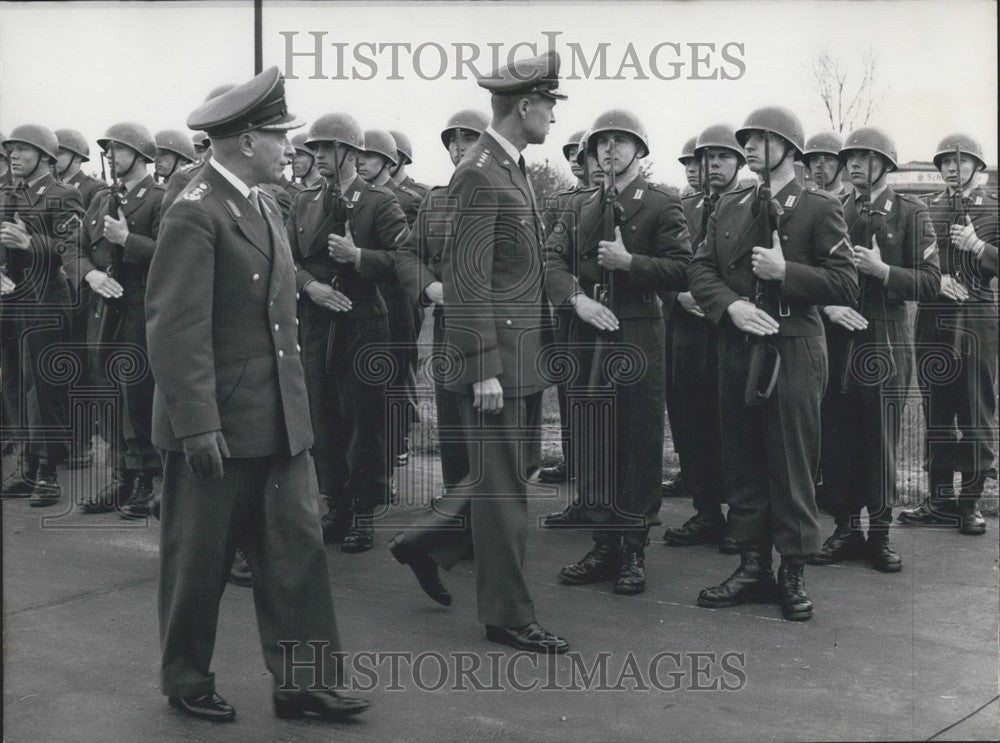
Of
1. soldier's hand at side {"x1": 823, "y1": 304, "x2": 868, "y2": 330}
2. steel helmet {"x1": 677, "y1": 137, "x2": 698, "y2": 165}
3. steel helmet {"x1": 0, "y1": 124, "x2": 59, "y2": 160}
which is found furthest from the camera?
steel helmet {"x1": 677, "y1": 137, "x2": 698, "y2": 165}

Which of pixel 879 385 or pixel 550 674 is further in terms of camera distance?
pixel 879 385

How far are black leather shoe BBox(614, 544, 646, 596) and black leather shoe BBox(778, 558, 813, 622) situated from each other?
0.66 meters

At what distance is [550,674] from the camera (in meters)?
4.61

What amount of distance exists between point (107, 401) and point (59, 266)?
0.95 metres

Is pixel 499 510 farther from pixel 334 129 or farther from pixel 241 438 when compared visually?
pixel 334 129

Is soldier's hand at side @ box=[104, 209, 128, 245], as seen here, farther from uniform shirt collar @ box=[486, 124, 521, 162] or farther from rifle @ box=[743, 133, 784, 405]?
rifle @ box=[743, 133, 784, 405]

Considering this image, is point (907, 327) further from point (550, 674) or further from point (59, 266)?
point (59, 266)

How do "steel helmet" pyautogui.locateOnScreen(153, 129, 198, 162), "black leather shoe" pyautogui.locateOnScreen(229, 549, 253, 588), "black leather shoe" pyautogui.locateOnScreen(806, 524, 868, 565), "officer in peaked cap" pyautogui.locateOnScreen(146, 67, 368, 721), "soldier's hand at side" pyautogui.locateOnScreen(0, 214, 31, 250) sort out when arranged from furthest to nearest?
"soldier's hand at side" pyautogui.locateOnScreen(0, 214, 31, 250) → "steel helmet" pyautogui.locateOnScreen(153, 129, 198, 162) → "black leather shoe" pyautogui.locateOnScreen(806, 524, 868, 565) → "black leather shoe" pyautogui.locateOnScreen(229, 549, 253, 588) → "officer in peaked cap" pyautogui.locateOnScreen(146, 67, 368, 721)

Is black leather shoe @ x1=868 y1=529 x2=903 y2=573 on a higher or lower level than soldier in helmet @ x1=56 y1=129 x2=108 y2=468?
lower

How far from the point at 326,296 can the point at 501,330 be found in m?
2.07

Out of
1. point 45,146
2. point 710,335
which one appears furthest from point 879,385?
point 45,146

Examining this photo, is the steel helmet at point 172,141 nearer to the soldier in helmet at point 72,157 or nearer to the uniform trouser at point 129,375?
the uniform trouser at point 129,375

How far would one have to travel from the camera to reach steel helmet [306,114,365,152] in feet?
22.8

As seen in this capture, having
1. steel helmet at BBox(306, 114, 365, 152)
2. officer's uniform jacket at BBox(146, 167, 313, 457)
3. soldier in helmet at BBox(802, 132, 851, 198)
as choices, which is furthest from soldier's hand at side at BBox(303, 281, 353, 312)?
soldier in helmet at BBox(802, 132, 851, 198)
